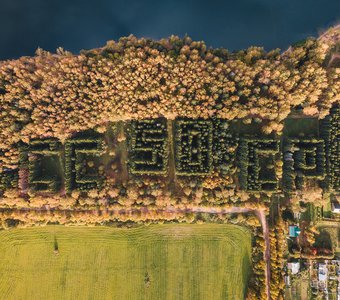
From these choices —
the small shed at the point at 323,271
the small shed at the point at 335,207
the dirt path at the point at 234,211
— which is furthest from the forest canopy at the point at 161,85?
the small shed at the point at 323,271

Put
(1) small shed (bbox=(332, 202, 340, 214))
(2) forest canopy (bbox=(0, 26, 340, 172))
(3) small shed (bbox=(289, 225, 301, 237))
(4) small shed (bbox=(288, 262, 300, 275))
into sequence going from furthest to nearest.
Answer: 1. (4) small shed (bbox=(288, 262, 300, 275))
2. (3) small shed (bbox=(289, 225, 301, 237))
3. (1) small shed (bbox=(332, 202, 340, 214))
4. (2) forest canopy (bbox=(0, 26, 340, 172))

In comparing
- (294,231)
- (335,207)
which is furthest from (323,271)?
(335,207)

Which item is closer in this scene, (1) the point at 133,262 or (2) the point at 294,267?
(2) the point at 294,267

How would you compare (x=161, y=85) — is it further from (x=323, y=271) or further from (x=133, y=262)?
A: (x=323, y=271)

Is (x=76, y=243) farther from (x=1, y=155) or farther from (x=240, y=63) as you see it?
(x=240, y=63)

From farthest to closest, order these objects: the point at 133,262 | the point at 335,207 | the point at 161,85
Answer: the point at 133,262 < the point at 335,207 < the point at 161,85

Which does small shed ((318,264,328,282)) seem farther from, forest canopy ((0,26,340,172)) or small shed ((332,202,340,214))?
forest canopy ((0,26,340,172))

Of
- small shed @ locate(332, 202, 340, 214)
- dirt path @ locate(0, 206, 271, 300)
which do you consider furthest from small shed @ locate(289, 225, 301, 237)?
small shed @ locate(332, 202, 340, 214)

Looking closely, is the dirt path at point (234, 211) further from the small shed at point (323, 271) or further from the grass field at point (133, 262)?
the small shed at point (323, 271)
